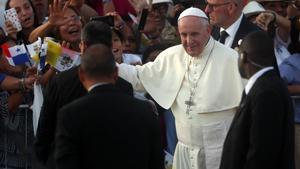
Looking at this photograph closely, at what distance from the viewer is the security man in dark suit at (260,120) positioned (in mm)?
5074

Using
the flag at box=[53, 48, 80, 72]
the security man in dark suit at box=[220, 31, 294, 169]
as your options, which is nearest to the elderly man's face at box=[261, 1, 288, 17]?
the flag at box=[53, 48, 80, 72]

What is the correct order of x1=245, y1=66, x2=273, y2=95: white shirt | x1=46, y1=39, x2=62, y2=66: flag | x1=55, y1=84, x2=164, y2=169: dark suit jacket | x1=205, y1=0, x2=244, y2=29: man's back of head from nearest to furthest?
1. x1=55, y1=84, x2=164, y2=169: dark suit jacket
2. x1=245, y1=66, x2=273, y2=95: white shirt
3. x1=46, y1=39, x2=62, y2=66: flag
4. x1=205, y1=0, x2=244, y2=29: man's back of head

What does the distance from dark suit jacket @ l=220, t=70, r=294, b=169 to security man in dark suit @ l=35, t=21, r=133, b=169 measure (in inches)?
33.8

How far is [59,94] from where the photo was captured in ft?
17.7

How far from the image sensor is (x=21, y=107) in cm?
705

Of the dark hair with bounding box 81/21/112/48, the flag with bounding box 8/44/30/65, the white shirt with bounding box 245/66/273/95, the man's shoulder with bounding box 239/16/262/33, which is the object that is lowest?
the flag with bounding box 8/44/30/65

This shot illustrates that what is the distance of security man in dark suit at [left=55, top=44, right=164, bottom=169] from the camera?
4.31 m

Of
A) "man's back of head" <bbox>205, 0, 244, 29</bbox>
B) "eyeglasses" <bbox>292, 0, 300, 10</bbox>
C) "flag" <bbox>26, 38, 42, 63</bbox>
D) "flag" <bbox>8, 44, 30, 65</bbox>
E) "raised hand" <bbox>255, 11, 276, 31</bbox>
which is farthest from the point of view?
"eyeglasses" <bbox>292, 0, 300, 10</bbox>

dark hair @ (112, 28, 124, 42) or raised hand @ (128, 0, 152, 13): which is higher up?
dark hair @ (112, 28, 124, 42)

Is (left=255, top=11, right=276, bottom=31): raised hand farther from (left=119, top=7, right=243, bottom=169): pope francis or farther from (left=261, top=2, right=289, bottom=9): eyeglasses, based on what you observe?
(left=119, top=7, right=243, bottom=169): pope francis

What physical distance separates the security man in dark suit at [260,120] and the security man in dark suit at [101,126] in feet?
3.13

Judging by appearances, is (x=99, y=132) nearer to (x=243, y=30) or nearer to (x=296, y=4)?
(x=243, y=30)

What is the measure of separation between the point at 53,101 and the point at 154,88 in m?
1.48

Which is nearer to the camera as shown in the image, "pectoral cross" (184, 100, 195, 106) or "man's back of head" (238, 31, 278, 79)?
"man's back of head" (238, 31, 278, 79)
